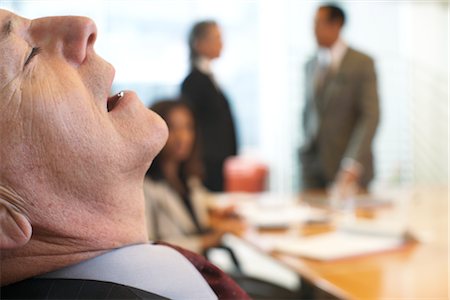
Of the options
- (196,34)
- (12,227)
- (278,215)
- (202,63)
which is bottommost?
(278,215)

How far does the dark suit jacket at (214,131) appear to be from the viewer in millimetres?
2393

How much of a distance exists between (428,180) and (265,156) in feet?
7.03

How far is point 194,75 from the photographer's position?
6.52ft

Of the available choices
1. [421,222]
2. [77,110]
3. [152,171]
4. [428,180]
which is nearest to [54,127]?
[77,110]

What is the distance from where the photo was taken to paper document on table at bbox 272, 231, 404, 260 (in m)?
1.31

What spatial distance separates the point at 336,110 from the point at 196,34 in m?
0.88

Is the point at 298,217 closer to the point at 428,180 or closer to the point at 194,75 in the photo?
the point at 194,75

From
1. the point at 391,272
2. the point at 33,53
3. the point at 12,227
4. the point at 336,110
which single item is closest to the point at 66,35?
the point at 33,53

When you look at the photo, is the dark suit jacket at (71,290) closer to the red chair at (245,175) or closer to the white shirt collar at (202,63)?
the white shirt collar at (202,63)

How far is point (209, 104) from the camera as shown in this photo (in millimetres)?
2457

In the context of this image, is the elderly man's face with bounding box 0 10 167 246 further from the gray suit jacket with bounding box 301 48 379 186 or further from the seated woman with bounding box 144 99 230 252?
the gray suit jacket with bounding box 301 48 379 186

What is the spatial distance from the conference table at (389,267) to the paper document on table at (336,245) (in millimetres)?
18

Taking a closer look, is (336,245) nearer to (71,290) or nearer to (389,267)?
(389,267)

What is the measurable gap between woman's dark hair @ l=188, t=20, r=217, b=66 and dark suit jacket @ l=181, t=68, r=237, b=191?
0.19 metres
